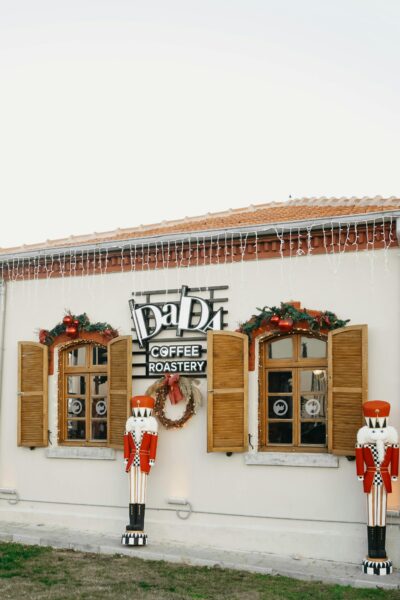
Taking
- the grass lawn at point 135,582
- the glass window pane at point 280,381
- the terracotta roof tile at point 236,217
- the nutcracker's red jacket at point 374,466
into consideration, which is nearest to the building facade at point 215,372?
the glass window pane at point 280,381

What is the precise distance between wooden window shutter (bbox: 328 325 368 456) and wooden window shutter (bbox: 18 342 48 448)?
14.7 ft

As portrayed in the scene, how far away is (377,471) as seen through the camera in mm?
9750

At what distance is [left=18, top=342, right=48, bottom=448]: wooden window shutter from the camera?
12555mm

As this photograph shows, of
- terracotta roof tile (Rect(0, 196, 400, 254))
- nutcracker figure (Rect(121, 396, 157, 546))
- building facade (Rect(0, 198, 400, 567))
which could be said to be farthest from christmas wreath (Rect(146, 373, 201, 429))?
terracotta roof tile (Rect(0, 196, 400, 254))

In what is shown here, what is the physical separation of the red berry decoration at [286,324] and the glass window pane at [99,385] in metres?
3.09

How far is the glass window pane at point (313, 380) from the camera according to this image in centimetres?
1096

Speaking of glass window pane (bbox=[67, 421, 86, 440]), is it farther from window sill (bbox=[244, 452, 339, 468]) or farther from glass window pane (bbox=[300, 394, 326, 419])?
glass window pane (bbox=[300, 394, 326, 419])

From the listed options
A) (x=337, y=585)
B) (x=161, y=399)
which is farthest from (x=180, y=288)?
(x=337, y=585)

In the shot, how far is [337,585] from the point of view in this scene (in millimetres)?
9320

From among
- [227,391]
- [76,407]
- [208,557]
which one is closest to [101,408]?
[76,407]

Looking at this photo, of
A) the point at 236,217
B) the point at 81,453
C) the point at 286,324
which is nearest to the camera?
the point at 286,324

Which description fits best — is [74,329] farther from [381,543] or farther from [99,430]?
[381,543]

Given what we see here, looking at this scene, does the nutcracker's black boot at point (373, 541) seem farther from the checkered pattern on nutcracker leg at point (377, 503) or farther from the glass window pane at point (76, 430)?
the glass window pane at point (76, 430)

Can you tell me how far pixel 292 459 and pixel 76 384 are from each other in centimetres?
373
